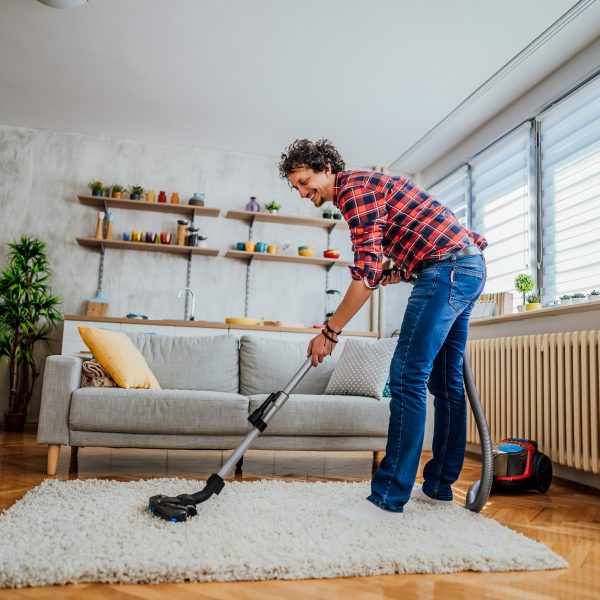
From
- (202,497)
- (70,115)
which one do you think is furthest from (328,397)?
(70,115)

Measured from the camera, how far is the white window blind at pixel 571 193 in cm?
340

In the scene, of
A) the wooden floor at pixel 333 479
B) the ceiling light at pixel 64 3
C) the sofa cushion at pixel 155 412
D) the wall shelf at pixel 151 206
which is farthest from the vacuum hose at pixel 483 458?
the wall shelf at pixel 151 206

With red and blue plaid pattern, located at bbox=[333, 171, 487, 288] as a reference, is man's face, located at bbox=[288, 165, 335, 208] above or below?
above

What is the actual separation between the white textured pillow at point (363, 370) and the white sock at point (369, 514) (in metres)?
1.20

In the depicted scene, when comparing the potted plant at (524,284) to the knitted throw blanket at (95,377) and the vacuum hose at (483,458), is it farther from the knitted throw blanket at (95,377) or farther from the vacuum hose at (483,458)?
the knitted throw blanket at (95,377)

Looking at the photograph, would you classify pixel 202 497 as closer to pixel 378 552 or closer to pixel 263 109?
pixel 378 552

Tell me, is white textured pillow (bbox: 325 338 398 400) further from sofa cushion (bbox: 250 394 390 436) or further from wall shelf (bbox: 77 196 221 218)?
wall shelf (bbox: 77 196 221 218)

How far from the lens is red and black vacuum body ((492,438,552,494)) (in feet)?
8.49

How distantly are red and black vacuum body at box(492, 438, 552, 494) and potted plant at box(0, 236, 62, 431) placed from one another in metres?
3.62

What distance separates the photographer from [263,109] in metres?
4.62

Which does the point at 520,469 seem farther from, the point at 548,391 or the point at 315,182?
the point at 315,182

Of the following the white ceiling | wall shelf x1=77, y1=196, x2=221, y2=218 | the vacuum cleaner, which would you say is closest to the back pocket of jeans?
the vacuum cleaner

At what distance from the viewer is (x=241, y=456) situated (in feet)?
6.40

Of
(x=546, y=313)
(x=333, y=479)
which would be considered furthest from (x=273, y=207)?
(x=333, y=479)
